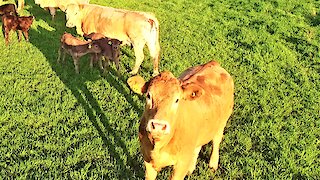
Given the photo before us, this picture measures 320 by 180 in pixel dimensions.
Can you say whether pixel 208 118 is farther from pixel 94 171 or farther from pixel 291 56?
pixel 291 56

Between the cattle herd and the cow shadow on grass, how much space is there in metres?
0.35

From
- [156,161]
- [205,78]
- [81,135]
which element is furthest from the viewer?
[81,135]

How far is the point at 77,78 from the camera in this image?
10.1 metres

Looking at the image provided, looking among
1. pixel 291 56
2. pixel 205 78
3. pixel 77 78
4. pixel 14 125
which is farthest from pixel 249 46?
pixel 14 125

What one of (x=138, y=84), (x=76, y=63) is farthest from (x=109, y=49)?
(x=138, y=84)

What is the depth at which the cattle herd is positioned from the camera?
4.79 metres

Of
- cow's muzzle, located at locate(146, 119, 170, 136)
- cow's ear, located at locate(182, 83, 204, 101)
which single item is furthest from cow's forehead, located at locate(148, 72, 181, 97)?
cow's muzzle, located at locate(146, 119, 170, 136)

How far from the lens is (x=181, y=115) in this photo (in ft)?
17.9

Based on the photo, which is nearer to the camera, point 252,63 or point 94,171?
point 94,171

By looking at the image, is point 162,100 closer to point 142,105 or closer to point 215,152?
point 215,152

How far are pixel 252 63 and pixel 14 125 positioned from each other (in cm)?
675

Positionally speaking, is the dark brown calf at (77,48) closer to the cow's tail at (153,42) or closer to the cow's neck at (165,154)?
the cow's tail at (153,42)

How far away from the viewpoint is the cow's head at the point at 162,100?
450cm

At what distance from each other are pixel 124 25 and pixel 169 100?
6.99 m
